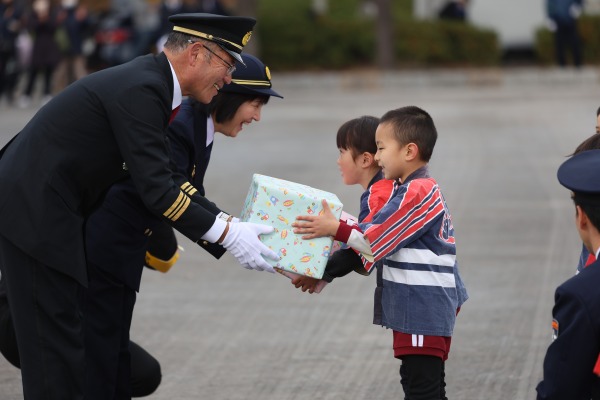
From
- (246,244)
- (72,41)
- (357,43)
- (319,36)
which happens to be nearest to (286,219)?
(246,244)

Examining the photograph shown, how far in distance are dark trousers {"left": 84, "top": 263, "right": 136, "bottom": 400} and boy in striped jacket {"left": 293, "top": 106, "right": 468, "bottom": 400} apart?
0.83m

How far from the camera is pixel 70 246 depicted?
416 cm

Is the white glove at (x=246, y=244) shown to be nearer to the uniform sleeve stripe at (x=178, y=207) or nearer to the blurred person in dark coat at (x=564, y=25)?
the uniform sleeve stripe at (x=178, y=207)

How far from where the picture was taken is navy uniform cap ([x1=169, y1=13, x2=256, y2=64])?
422 cm

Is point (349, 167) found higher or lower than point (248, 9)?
higher

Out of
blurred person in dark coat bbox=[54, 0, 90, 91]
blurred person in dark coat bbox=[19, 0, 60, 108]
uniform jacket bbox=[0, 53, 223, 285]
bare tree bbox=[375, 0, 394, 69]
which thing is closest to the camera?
uniform jacket bbox=[0, 53, 223, 285]

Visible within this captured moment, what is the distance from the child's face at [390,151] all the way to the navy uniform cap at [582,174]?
0.95 meters

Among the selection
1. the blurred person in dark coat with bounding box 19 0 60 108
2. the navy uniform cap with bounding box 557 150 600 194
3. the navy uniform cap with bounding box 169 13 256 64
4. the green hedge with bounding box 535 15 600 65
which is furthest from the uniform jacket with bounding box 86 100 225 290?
the green hedge with bounding box 535 15 600 65

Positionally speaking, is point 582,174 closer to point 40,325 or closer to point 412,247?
point 412,247

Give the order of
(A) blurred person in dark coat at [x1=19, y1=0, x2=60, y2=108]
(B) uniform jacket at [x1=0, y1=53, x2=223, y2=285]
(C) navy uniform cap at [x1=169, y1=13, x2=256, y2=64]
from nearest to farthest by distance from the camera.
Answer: (B) uniform jacket at [x1=0, y1=53, x2=223, y2=285] → (C) navy uniform cap at [x1=169, y1=13, x2=256, y2=64] → (A) blurred person in dark coat at [x1=19, y1=0, x2=60, y2=108]

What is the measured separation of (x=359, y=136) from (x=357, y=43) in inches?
793

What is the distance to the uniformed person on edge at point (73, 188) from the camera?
4098 millimetres

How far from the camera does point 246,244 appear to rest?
428 cm

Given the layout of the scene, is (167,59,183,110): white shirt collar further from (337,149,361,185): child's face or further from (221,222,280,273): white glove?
(337,149,361,185): child's face
